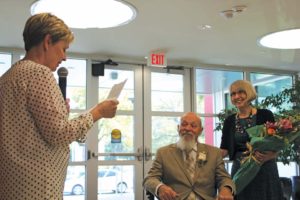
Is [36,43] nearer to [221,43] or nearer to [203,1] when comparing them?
[203,1]

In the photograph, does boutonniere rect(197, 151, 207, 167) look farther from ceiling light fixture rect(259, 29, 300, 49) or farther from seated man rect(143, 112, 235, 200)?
ceiling light fixture rect(259, 29, 300, 49)

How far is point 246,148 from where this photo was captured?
2852mm

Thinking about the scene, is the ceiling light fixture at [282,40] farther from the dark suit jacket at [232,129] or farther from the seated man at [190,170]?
the seated man at [190,170]

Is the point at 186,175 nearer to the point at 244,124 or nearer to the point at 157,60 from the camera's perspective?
the point at 244,124

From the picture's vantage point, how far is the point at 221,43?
5816 millimetres

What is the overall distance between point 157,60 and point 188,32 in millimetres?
1124

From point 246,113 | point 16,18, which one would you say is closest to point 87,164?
point 16,18

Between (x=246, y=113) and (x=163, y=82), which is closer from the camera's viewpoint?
(x=246, y=113)

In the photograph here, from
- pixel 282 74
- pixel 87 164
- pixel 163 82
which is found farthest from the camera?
pixel 282 74

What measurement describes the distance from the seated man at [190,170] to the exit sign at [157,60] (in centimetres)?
334

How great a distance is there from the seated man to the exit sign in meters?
3.34

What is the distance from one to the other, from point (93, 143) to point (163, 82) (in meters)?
1.69

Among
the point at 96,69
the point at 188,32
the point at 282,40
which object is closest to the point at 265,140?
the point at 188,32

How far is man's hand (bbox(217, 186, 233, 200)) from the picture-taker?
8.19ft
